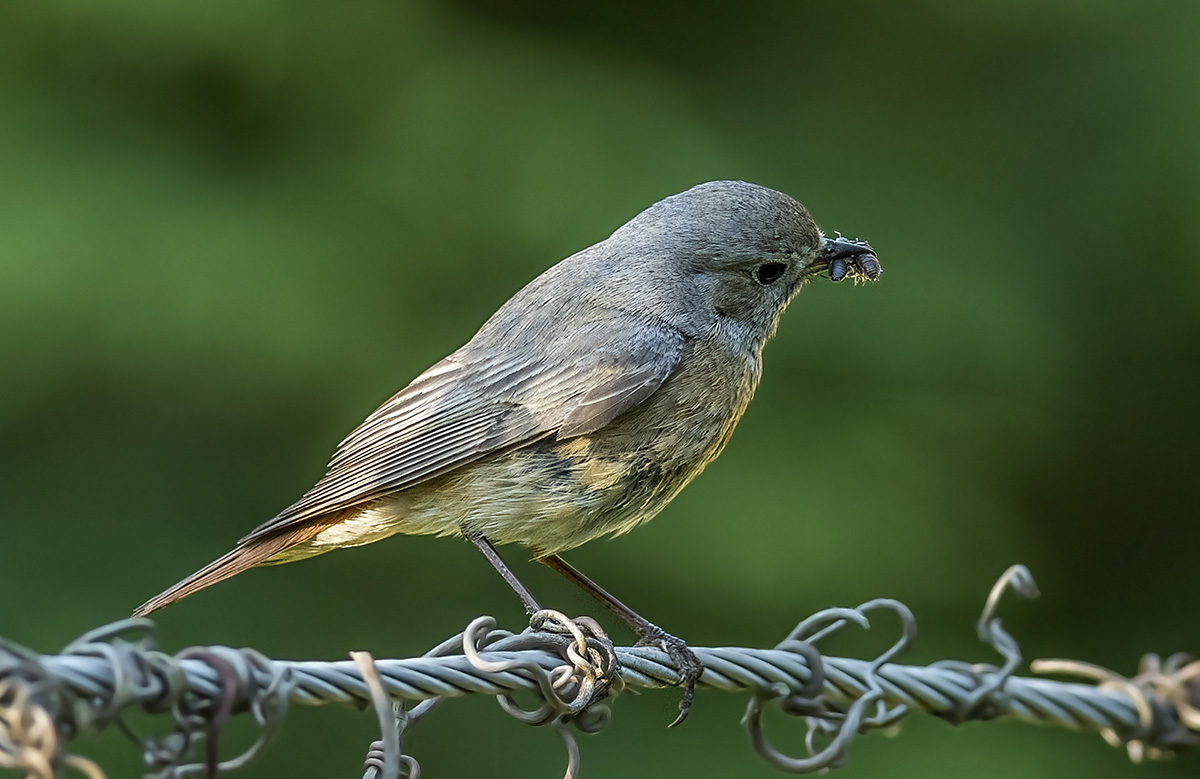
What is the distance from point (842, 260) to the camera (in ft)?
11.5

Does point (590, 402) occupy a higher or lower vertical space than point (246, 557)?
higher

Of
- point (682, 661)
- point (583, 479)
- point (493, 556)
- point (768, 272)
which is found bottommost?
point (682, 661)

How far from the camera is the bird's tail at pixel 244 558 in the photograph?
10.2ft

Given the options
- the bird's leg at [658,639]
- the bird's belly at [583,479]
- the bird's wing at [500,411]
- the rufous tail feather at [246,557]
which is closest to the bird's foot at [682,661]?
the bird's leg at [658,639]

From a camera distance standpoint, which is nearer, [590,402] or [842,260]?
[590,402]

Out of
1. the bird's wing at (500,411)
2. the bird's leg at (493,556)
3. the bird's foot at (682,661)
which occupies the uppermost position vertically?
the bird's wing at (500,411)

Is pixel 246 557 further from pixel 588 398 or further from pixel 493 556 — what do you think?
pixel 588 398

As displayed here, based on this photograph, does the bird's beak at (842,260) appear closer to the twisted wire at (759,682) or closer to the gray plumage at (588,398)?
the gray plumage at (588,398)

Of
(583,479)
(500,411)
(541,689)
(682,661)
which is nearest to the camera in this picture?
(541,689)

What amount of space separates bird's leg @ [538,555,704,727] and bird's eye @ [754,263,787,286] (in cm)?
102

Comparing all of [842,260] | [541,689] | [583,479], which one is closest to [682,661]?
[583,479]

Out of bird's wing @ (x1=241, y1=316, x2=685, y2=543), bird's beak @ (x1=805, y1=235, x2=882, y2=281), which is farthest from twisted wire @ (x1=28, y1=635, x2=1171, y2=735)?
bird's beak @ (x1=805, y1=235, x2=882, y2=281)

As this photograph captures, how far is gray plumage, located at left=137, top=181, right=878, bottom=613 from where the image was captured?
3.05m

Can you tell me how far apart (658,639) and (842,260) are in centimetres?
125
